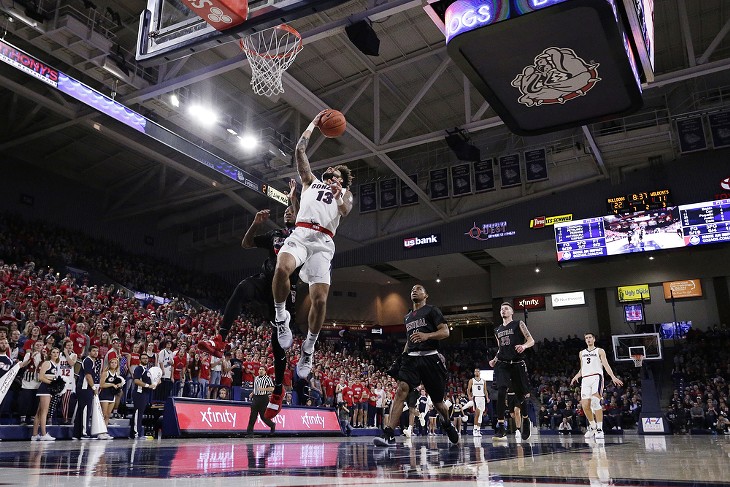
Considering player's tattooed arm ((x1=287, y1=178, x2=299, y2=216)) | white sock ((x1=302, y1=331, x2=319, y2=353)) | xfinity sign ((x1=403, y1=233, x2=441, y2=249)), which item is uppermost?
xfinity sign ((x1=403, y1=233, x2=441, y2=249))

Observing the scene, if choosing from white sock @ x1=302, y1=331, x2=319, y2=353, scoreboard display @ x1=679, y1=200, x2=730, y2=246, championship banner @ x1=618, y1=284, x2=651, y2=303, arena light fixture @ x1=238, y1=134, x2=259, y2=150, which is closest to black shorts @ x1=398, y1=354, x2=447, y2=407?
white sock @ x1=302, y1=331, x2=319, y2=353

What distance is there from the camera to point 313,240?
190 inches

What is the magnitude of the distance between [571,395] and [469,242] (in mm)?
8660

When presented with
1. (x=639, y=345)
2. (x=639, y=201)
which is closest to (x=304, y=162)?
(x=639, y=345)

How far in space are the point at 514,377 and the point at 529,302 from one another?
78.5ft

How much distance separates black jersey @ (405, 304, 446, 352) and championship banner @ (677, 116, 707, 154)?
18676 millimetres

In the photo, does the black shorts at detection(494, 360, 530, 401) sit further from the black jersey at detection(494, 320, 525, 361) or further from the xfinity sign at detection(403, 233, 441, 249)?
the xfinity sign at detection(403, 233, 441, 249)

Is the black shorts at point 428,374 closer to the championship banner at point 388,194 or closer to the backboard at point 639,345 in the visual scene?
the backboard at point 639,345

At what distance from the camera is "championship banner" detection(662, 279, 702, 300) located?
28.2 m

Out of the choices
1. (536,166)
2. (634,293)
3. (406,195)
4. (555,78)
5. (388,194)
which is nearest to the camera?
(555,78)

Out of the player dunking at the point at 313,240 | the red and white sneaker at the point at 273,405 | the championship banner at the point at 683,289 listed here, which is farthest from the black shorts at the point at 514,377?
the championship banner at the point at 683,289

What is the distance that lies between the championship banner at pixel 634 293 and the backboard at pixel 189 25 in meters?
26.9

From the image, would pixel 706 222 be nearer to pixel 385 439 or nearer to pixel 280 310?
pixel 385 439

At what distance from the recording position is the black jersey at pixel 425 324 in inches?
247
